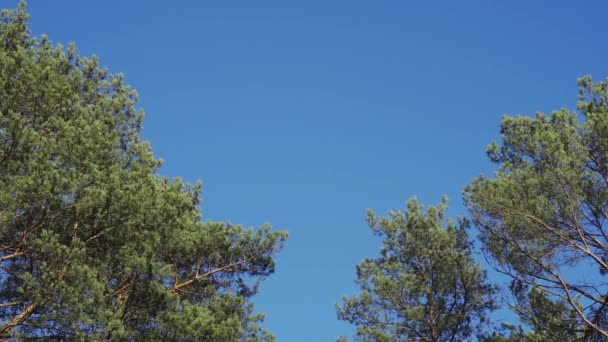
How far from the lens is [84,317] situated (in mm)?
9531

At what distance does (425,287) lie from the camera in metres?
15.3

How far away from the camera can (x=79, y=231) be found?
35.2 feet

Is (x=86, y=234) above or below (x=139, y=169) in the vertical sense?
below

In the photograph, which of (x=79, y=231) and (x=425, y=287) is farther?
(x=425, y=287)

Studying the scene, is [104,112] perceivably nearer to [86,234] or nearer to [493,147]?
[86,234]

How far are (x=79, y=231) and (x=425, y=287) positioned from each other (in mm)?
8463

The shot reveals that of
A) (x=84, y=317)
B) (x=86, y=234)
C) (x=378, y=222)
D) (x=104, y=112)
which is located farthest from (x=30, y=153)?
(x=378, y=222)

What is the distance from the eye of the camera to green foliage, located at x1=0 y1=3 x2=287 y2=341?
9664 mm

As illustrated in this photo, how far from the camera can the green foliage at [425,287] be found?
14672 mm

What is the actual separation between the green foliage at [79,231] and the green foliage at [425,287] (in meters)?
3.42

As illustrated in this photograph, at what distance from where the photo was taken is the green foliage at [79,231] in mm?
9664

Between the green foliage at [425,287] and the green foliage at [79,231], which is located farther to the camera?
the green foliage at [425,287]

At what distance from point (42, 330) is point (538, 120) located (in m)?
10.7

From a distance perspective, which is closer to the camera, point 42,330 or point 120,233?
point 42,330
